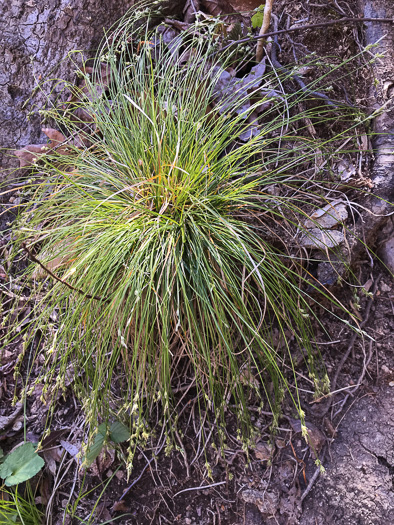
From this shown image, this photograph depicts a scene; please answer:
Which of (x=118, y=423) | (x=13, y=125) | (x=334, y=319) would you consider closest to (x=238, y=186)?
(x=334, y=319)

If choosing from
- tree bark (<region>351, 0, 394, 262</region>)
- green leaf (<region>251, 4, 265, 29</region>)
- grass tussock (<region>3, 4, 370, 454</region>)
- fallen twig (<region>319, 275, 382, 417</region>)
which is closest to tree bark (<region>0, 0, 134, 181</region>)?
grass tussock (<region>3, 4, 370, 454</region>)

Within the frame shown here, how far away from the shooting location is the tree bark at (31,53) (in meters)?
2.11

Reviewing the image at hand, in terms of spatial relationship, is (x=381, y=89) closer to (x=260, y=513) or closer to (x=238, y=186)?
(x=238, y=186)

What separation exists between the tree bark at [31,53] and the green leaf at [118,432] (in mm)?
1486

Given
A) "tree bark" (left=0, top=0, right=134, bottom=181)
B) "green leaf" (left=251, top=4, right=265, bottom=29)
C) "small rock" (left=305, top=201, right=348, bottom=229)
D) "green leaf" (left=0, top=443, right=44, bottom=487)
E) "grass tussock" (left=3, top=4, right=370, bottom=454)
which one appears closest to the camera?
"grass tussock" (left=3, top=4, right=370, bottom=454)

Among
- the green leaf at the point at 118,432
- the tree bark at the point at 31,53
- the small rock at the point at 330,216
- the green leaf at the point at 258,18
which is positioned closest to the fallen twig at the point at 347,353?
the small rock at the point at 330,216

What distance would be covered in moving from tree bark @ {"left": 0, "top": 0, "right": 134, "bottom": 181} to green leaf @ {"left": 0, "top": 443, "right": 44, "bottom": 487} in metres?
1.43

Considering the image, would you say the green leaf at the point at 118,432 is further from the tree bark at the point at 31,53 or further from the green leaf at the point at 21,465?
the tree bark at the point at 31,53

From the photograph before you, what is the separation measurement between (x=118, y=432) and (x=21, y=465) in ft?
1.47

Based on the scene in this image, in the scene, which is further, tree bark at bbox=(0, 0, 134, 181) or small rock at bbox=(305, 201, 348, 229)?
tree bark at bbox=(0, 0, 134, 181)

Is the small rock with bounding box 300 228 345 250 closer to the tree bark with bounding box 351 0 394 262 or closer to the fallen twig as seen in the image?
the tree bark with bounding box 351 0 394 262

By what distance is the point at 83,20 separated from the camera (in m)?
2.15

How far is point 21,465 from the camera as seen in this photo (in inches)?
63.8

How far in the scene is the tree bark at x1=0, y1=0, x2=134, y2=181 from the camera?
83.1 inches
